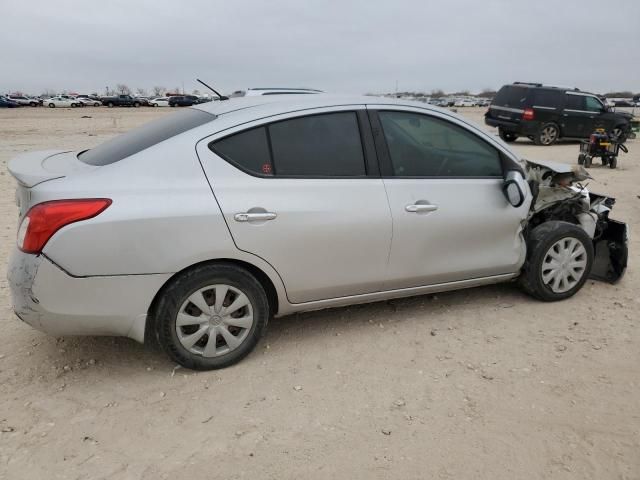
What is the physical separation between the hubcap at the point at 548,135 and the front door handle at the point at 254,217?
642 inches

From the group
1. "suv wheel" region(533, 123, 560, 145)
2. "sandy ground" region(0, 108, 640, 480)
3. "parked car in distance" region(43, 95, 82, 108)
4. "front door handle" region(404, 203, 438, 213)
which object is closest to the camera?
"sandy ground" region(0, 108, 640, 480)

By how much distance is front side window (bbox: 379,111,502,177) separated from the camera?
11.9 ft

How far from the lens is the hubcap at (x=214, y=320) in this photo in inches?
122

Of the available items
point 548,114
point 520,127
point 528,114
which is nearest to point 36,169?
point 520,127

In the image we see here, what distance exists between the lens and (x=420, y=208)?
3578 mm

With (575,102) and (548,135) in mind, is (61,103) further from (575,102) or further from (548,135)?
(575,102)

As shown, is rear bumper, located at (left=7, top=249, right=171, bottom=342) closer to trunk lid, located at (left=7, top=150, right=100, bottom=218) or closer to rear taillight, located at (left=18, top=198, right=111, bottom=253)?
rear taillight, located at (left=18, top=198, right=111, bottom=253)

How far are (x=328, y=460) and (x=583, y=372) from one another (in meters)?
1.78

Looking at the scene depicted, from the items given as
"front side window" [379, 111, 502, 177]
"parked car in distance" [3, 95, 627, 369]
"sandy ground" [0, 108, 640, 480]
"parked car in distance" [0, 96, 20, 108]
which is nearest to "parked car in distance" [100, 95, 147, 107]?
"parked car in distance" [0, 96, 20, 108]

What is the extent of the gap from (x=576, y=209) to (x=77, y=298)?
3926mm

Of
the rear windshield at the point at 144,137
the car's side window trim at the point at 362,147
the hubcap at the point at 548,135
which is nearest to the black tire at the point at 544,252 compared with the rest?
the car's side window trim at the point at 362,147

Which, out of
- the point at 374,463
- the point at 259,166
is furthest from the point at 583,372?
the point at 259,166

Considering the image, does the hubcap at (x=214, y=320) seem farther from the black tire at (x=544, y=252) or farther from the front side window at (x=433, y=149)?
the black tire at (x=544, y=252)

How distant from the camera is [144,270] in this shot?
9.57ft
